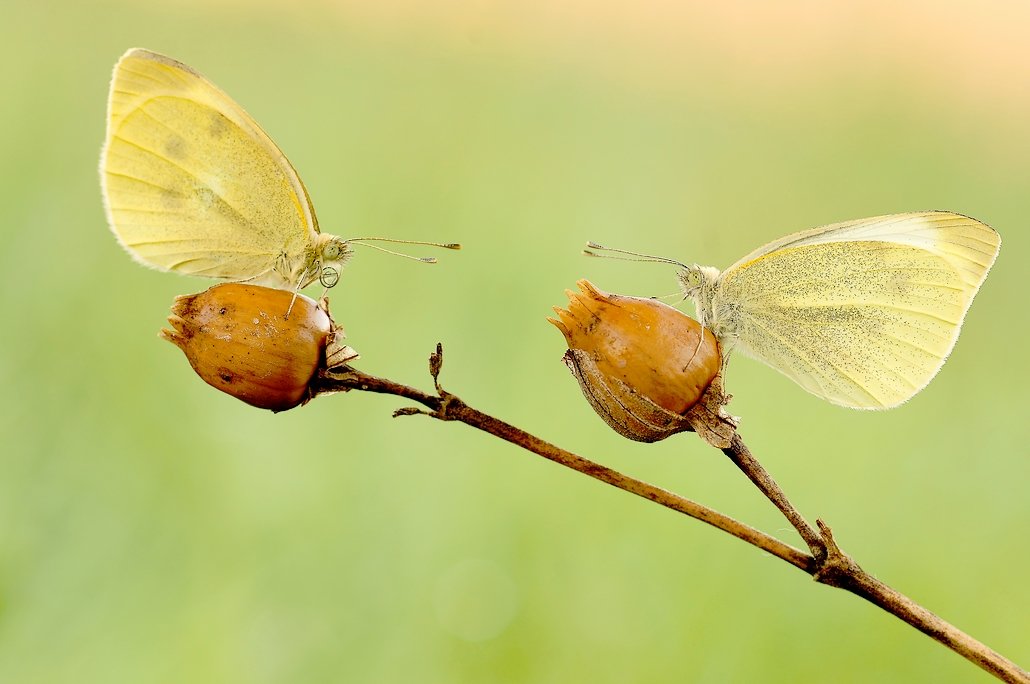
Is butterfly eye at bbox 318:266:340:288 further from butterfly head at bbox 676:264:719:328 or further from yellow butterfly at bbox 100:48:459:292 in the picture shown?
butterfly head at bbox 676:264:719:328

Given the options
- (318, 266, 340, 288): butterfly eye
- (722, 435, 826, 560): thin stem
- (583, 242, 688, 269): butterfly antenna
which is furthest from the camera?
(318, 266, 340, 288): butterfly eye

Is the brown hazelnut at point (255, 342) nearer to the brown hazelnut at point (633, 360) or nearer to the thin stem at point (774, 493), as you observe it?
the brown hazelnut at point (633, 360)

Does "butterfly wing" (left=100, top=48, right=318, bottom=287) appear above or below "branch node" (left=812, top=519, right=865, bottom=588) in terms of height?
above

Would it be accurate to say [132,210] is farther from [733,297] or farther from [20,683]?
[20,683]

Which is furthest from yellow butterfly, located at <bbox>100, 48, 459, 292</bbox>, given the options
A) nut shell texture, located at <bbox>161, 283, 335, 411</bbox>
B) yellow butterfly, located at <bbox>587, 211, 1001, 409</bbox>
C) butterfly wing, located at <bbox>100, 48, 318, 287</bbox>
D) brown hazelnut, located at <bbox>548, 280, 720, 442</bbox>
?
yellow butterfly, located at <bbox>587, 211, 1001, 409</bbox>

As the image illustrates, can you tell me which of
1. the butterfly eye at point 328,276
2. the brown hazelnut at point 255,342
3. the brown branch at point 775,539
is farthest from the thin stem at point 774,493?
the butterfly eye at point 328,276

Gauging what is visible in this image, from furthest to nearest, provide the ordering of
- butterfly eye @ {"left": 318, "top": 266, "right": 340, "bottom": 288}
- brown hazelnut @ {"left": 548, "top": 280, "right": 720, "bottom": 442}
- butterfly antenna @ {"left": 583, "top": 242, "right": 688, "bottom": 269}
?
butterfly eye @ {"left": 318, "top": 266, "right": 340, "bottom": 288} < butterfly antenna @ {"left": 583, "top": 242, "right": 688, "bottom": 269} < brown hazelnut @ {"left": 548, "top": 280, "right": 720, "bottom": 442}
